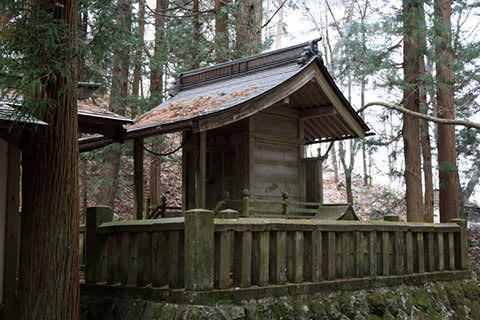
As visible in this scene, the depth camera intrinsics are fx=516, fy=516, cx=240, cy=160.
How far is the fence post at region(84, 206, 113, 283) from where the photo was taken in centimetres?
830

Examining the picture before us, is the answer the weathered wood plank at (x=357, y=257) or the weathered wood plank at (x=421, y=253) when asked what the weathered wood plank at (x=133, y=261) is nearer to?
the weathered wood plank at (x=357, y=257)

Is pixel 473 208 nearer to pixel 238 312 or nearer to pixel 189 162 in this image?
pixel 189 162

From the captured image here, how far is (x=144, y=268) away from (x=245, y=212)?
4.29 m

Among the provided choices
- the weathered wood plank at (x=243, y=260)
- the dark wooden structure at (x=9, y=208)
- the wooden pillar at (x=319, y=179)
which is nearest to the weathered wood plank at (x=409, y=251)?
the weathered wood plank at (x=243, y=260)

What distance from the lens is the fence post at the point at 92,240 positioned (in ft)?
27.2

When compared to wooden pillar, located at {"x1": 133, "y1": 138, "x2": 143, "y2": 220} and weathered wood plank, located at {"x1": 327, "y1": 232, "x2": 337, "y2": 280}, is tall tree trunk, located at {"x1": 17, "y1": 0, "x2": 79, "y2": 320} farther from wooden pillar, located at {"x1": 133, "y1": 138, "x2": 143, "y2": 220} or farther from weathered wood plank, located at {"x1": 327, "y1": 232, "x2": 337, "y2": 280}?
wooden pillar, located at {"x1": 133, "y1": 138, "x2": 143, "y2": 220}

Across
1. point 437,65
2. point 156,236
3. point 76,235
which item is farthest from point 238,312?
point 437,65

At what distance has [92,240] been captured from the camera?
834 cm

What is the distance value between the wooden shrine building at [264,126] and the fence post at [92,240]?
10.4 feet

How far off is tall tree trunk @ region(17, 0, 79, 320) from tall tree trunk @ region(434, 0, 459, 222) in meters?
13.7

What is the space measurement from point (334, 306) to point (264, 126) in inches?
254

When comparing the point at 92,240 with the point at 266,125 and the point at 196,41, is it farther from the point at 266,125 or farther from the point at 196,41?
the point at 196,41

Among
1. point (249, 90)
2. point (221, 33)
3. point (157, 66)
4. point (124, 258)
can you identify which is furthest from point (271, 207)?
point (221, 33)

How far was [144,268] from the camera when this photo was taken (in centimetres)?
750
